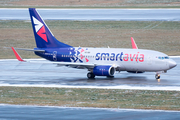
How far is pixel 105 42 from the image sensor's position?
247 ft

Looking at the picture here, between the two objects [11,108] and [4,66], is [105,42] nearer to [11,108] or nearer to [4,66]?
[4,66]

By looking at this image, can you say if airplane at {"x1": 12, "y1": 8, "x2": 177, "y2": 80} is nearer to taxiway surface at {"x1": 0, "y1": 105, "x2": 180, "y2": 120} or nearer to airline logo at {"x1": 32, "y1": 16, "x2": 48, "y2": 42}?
airline logo at {"x1": 32, "y1": 16, "x2": 48, "y2": 42}

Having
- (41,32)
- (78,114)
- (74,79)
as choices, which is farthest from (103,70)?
(78,114)

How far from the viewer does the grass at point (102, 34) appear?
72.8 meters

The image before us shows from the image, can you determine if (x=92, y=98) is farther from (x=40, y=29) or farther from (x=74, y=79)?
(x=40, y=29)

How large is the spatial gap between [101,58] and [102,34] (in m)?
39.6

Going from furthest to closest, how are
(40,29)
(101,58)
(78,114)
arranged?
(40,29), (101,58), (78,114)

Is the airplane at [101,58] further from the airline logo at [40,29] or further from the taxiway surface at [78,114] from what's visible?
the taxiway surface at [78,114]

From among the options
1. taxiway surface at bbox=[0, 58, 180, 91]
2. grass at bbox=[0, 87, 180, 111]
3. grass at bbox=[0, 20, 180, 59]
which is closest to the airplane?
taxiway surface at bbox=[0, 58, 180, 91]

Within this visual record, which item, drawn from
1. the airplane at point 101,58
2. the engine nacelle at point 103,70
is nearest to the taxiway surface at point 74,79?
the engine nacelle at point 103,70

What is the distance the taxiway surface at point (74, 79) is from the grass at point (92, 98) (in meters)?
2.78

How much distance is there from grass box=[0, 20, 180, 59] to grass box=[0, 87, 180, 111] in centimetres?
2976

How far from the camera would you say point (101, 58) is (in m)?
42.8

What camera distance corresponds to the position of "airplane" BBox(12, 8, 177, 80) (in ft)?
133
